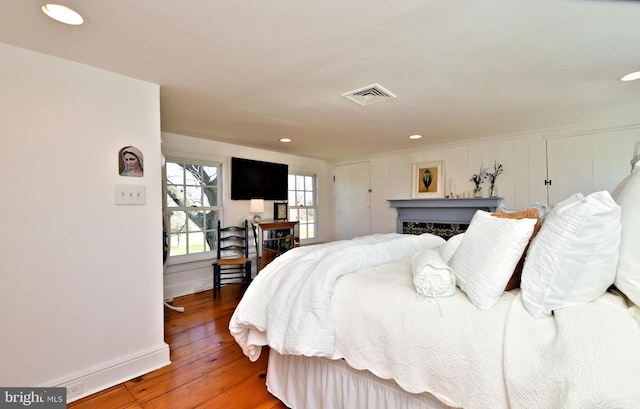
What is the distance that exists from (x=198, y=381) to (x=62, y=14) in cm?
222

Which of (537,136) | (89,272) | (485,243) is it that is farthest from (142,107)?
(537,136)

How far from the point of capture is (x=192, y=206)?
3.90m

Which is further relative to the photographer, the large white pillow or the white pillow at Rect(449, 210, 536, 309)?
the white pillow at Rect(449, 210, 536, 309)

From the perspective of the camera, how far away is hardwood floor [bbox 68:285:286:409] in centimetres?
169

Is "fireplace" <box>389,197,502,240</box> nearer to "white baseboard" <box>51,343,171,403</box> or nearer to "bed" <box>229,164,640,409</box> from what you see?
"bed" <box>229,164,640,409</box>

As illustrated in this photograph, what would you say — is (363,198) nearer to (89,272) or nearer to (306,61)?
(306,61)

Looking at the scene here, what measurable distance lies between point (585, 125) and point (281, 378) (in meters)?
4.33

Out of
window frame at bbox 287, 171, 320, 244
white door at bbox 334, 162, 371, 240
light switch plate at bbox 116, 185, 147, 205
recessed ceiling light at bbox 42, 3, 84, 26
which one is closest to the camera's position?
recessed ceiling light at bbox 42, 3, 84, 26

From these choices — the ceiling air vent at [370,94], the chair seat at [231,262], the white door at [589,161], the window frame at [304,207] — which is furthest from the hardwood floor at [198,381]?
the white door at [589,161]

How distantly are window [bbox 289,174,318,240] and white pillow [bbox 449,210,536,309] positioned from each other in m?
4.17

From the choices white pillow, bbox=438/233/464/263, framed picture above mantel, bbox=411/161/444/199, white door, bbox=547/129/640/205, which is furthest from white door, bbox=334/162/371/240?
white pillow, bbox=438/233/464/263

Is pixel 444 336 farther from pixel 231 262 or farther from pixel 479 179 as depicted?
pixel 479 179

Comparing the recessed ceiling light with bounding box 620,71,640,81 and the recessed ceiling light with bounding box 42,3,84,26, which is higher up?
the recessed ceiling light with bounding box 42,3,84,26

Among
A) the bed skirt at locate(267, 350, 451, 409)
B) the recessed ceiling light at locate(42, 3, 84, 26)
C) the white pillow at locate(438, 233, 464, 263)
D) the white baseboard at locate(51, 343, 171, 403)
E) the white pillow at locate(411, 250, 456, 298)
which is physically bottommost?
the white baseboard at locate(51, 343, 171, 403)
